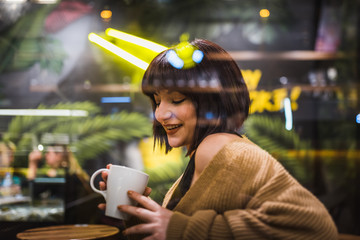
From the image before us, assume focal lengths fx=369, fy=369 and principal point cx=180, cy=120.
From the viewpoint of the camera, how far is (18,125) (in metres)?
1.62

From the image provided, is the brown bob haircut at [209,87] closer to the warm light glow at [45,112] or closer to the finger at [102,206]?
the finger at [102,206]

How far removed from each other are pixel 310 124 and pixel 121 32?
2.27 ft

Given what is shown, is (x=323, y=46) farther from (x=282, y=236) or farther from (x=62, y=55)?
(x=62, y=55)

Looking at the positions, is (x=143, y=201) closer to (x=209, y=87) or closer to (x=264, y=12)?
(x=209, y=87)

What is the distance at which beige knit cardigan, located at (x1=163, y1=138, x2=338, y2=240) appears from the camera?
0.71 m

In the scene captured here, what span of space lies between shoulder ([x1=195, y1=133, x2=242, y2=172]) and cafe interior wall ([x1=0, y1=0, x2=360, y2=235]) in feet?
0.63

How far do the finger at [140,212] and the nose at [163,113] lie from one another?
213 mm

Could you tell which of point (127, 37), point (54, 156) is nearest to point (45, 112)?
point (54, 156)

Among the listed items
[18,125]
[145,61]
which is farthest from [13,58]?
[145,61]

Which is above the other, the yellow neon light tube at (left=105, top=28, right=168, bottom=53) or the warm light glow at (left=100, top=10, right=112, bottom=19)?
the warm light glow at (left=100, top=10, right=112, bottom=19)

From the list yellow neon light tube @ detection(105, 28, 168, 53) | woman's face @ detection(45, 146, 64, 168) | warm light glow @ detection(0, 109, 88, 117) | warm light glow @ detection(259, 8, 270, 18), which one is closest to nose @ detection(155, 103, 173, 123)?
yellow neon light tube @ detection(105, 28, 168, 53)

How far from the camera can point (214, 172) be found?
0.76 m

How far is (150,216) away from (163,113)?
0.77ft

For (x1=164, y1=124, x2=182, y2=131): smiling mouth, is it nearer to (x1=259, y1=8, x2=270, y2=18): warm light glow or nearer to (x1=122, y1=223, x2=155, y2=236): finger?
(x1=122, y1=223, x2=155, y2=236): finger
